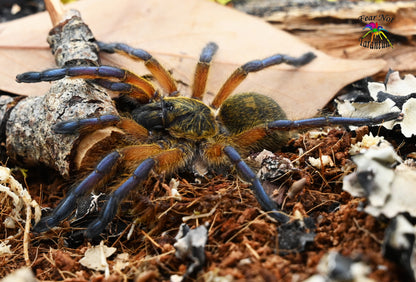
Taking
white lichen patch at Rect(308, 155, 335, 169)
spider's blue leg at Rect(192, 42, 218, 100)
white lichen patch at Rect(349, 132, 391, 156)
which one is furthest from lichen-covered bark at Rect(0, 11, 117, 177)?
white lichen patch at Rect(349, 132, 391, 156)

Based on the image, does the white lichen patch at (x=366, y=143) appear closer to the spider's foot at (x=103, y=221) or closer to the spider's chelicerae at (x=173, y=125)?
the spider's chelicerae at (x=173, y=125)

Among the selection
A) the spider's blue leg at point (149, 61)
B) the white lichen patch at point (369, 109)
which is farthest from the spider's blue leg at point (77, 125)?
the white lichen patch at point (369, 109)

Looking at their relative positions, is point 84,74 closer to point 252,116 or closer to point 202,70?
point 202,70

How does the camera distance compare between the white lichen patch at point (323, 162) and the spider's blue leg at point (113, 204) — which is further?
the white lichen patch at point (323, 162)

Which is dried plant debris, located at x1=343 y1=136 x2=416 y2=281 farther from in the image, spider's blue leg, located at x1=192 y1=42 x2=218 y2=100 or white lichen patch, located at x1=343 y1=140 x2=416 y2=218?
spider's blue leg, located at x1=192 y1=42 x2=218 y2=100

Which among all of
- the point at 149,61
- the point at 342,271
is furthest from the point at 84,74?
the point at 342,271

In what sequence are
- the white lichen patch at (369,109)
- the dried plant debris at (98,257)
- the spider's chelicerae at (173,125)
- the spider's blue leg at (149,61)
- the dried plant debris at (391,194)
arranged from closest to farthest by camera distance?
the dried plant debris at (391,194), the dried plant debris at (98,257), the spider's chelicerae at (173,125), the white lichen patch at (369,109), the spider's blue leg at (149,61)

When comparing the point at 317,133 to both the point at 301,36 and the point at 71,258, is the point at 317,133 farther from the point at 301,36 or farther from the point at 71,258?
the point at 71,258
